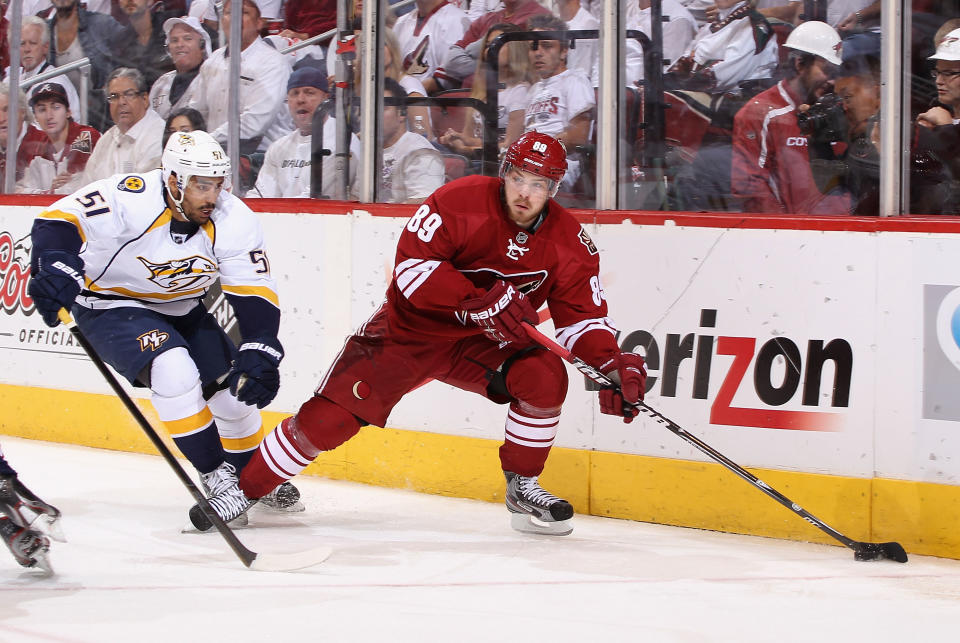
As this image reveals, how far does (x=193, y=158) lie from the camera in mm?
3285

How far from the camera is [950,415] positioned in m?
3.21

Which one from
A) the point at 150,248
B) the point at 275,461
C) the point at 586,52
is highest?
the point at 586,52

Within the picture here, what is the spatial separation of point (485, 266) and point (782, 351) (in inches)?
36.3

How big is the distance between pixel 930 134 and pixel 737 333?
31.5 inches

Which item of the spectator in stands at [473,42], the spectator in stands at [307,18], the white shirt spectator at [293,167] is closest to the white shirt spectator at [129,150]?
the white shirt spectator at [293,167]

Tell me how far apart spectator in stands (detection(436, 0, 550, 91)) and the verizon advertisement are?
0.90 meters

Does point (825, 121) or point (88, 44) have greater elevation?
point (88, 44)

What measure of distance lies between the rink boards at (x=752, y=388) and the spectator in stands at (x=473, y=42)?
58 cm

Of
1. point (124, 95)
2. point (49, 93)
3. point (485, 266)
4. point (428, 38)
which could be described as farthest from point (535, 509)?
point (49, 93)

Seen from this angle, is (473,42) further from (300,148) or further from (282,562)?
(282,562)

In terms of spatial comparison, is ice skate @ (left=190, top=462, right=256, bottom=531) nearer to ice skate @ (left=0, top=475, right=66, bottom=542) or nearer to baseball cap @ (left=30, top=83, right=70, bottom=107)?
ice skate @ (left=0, top=475, right=66, bottom=542)

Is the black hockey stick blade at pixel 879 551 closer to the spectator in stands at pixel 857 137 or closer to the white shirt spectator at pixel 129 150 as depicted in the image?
the spectator in stands at pixel 857 137

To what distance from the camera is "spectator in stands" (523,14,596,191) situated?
3973 millimetres

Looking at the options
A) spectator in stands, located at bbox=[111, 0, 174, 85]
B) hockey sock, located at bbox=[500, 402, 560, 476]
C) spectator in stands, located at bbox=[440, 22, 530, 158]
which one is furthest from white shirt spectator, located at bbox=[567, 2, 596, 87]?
spectator in stands, located at bbox=[111, 0, 174, 85]
